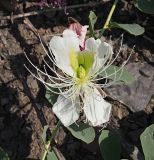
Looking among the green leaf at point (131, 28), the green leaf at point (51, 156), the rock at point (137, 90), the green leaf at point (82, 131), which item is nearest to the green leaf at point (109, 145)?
the green leaf at point (82, 131)

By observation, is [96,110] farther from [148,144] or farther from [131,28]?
[131,28]

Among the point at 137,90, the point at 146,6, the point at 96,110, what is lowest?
the point at 137,90

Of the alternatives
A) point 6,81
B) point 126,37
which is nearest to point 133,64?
point 126,37

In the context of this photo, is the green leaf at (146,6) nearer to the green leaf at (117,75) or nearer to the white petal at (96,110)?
the green leaf at (117,75)

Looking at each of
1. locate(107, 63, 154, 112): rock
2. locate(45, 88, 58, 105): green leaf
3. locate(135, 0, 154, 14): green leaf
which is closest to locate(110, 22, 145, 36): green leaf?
locate(135, 0, 154, 14): green leaf

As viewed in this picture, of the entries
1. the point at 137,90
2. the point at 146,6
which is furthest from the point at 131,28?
the point at 137,90

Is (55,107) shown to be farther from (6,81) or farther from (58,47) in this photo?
(6,81)

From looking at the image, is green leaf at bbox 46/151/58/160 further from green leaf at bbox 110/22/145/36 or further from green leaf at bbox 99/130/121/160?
green leaf at bbox 110/22/145/36
